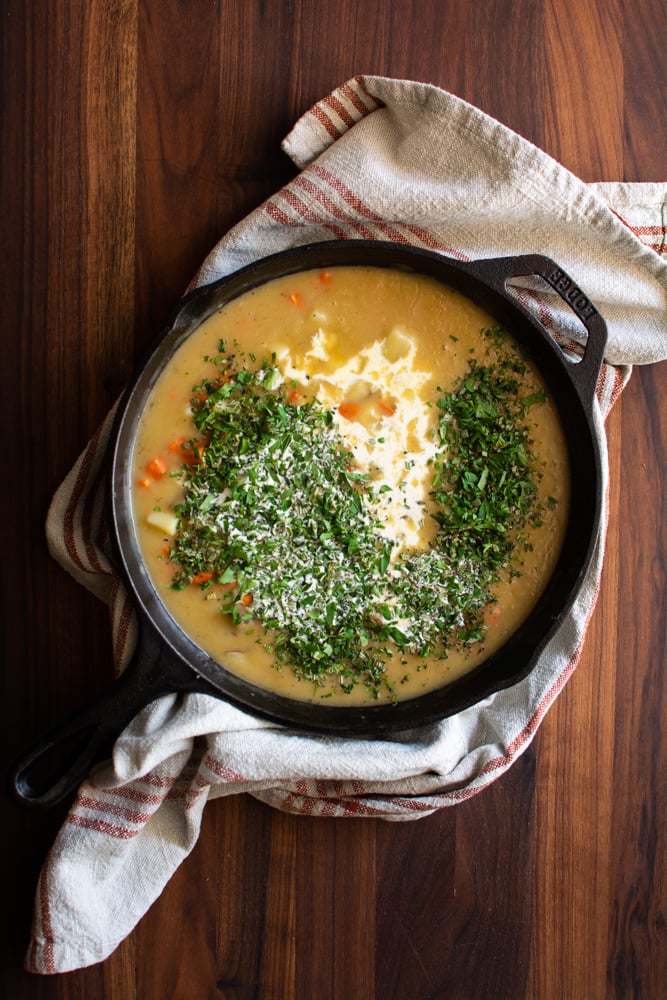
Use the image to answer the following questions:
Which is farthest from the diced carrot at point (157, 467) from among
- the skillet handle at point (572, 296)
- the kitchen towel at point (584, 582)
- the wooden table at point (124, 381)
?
the skillet handle at point (572, 296)

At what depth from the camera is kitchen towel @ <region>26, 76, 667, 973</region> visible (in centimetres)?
203

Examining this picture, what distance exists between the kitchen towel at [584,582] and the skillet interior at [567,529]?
6 centimetres

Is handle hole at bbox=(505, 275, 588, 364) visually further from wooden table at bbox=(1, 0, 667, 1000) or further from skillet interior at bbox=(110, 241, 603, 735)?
wooden table at bbox=(1, 0, 667, 1000)

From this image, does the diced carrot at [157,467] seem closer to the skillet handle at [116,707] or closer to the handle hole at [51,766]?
the skillet handle at [116,707]

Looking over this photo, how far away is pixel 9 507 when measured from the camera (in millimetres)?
2207

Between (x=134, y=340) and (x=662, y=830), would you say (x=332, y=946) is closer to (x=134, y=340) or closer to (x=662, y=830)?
(x=662, y=830)

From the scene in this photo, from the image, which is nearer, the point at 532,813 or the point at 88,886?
the point at 88,886

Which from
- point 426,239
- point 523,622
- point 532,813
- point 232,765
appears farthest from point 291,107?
point 532,813

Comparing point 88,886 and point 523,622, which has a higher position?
point 523,622

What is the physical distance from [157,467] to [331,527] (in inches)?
17.0

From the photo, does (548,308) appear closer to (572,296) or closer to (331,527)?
(572,296)

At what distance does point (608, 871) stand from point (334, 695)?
926 mm

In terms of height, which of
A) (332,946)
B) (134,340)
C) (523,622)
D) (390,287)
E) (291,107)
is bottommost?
(332,946)

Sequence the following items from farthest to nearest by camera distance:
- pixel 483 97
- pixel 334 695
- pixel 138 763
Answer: pixel 483 97 → pixel 334 695 → pixel 138 763
